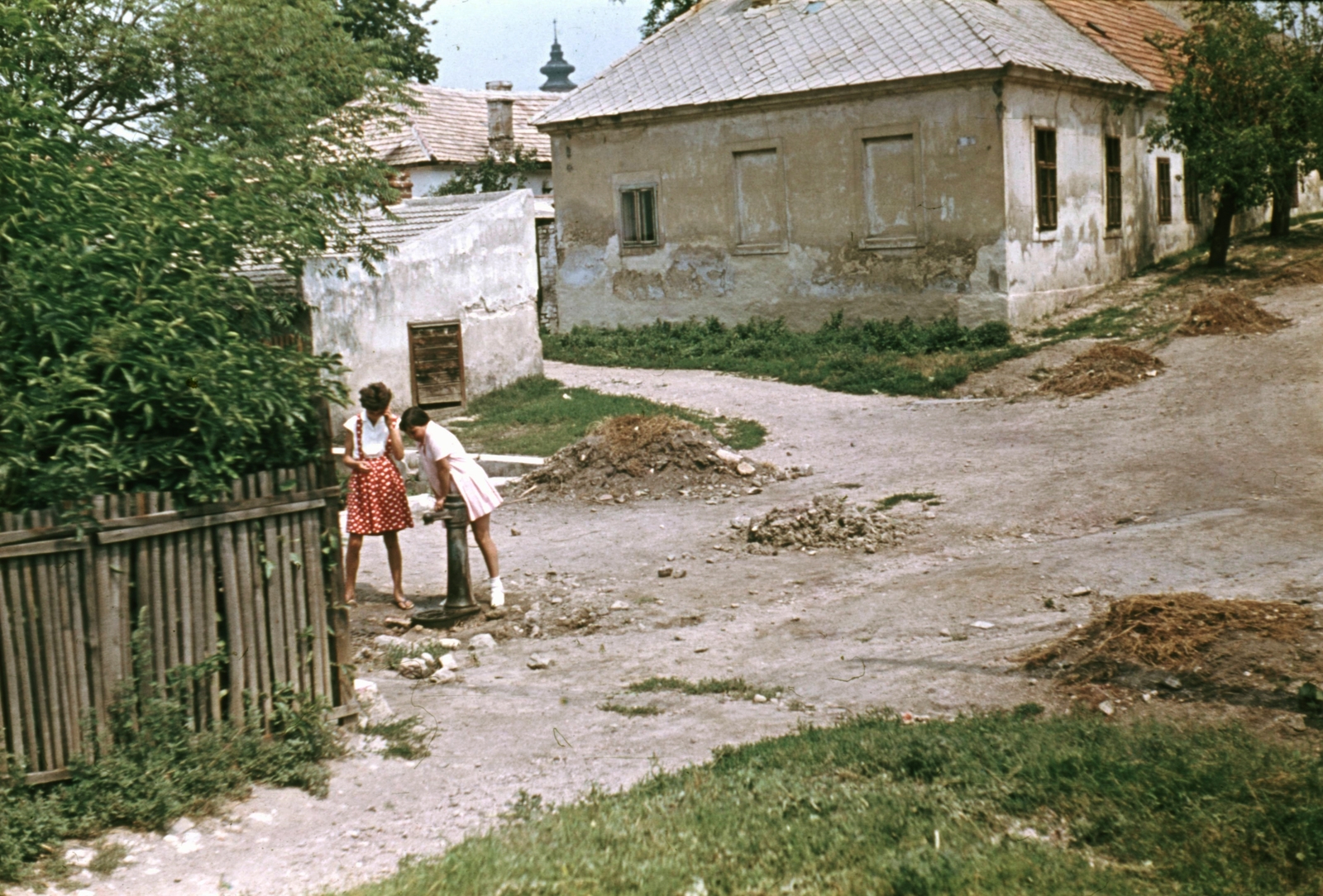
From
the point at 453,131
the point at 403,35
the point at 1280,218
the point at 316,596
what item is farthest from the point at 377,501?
the point at 403,35

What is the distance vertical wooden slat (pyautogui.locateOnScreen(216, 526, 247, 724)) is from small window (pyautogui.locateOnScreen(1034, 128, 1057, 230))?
1766 centimetres

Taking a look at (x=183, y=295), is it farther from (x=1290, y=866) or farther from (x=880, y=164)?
(x=880, y=164)

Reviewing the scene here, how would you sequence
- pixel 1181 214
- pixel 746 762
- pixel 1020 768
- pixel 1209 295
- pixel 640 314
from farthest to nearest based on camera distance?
pixel 1181 214, pixel 640 314, pixel 1209 295, pixel 746 762, pixel 1020 768

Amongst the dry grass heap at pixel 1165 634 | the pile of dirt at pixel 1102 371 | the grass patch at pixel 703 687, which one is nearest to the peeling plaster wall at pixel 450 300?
the pile of dirt at pixel 1102 371

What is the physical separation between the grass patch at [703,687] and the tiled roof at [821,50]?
15000 mm

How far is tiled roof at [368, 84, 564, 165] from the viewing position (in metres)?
35.3

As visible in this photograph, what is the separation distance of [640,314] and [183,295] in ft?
62.1

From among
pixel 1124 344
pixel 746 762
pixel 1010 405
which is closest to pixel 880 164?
pixel 1124 344

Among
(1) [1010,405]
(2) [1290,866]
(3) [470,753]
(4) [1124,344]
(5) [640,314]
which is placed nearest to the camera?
(2) [1290,866]

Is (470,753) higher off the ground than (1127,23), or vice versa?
(1127,23)

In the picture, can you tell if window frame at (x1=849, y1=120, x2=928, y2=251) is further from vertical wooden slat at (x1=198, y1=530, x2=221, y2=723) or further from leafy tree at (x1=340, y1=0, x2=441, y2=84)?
leafy tree at (x1=340, y1=0, x2=441, y2=84)

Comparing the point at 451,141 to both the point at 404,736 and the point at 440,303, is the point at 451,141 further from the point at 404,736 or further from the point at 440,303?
the point at 404,736

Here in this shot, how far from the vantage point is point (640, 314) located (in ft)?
79.8

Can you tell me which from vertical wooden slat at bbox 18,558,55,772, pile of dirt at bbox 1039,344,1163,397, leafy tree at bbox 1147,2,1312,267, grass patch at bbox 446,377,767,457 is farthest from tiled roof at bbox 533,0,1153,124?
vertical wooden slat at bbox 18,558,55,772
